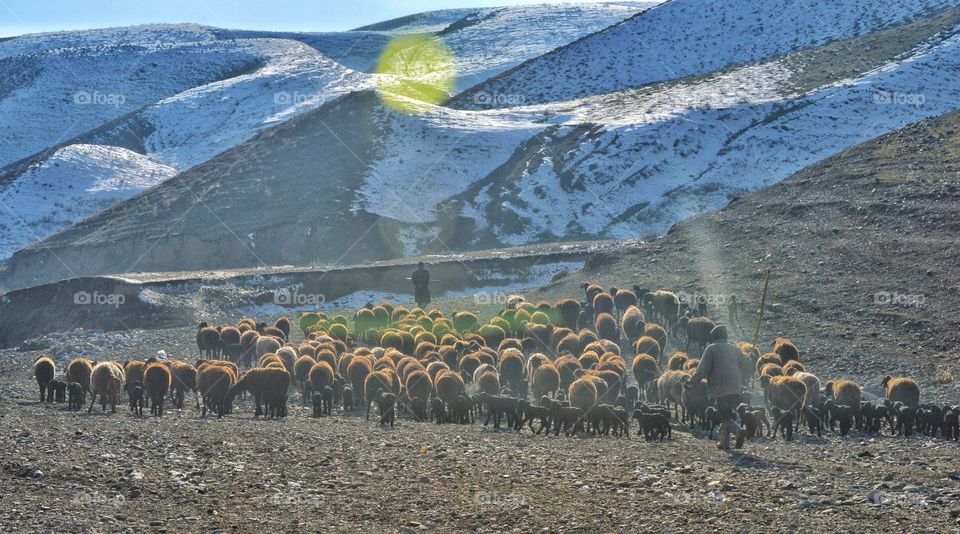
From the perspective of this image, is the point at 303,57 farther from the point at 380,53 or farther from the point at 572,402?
the point at 572,402

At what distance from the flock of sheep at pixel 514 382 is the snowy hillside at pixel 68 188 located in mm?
56230

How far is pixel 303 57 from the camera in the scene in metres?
148

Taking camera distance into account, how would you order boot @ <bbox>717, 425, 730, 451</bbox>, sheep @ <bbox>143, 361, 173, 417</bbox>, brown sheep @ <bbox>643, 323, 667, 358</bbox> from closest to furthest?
boot @ <bbox>717, 425, 730, 451</bbox>
sheep @ <bbox>143, 361, 173, 417</bbox>
brown sheep @ <bbox>643, 323, 667, 358</bbox>

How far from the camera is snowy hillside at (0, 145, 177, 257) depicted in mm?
86312

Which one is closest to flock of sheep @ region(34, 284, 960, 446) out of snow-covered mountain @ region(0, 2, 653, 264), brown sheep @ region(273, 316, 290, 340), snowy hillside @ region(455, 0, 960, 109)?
brown sheep @ region(273, 316, 290, 340)

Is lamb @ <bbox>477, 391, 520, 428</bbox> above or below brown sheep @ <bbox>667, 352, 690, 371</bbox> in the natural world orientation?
below

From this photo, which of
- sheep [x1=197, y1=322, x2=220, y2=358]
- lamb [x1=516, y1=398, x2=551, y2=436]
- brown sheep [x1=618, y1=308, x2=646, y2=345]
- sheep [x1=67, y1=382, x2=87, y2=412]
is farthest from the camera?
sheep [x1=197, y1=322, x2=220, y2=358]

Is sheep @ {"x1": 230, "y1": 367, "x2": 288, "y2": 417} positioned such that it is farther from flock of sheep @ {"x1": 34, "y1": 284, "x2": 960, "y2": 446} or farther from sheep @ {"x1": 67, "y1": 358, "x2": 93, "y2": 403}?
sheep @ {"x1": 67, "y1": 358, "x2": 93, "y2": 403}

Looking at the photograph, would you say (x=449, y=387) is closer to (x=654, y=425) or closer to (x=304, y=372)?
(x=304, y=372)

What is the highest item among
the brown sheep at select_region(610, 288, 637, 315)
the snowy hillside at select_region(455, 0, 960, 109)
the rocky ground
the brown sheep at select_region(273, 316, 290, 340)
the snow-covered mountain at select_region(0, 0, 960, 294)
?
the snowy hillside at select_region(455, 0, 960, 109)

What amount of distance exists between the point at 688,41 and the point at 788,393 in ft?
327

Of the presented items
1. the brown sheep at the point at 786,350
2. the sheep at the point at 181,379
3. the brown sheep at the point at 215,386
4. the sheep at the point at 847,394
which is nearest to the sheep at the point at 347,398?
the brown sheep at the point at 215,386

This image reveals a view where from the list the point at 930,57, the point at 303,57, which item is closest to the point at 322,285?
the point at 930,57

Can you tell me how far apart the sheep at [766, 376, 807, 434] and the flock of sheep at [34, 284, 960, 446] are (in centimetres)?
3
